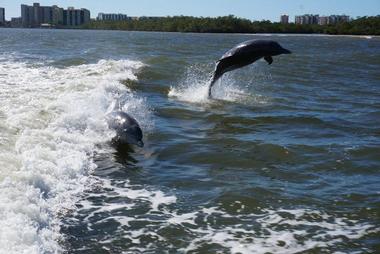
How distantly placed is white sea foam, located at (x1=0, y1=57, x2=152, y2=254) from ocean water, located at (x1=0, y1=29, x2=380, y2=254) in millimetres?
25

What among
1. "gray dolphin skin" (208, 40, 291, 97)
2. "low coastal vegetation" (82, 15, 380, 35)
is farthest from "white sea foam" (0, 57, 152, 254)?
"low coastal vegetation" (82, 15, 380, 35)

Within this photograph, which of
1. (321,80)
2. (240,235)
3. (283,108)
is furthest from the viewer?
(321,80)

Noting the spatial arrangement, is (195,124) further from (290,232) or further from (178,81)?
(178,81)

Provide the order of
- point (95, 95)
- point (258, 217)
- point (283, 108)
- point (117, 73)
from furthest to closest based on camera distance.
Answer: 1. point (117, 73)
2. point (283, 108)
3. point (95, 95)
4. point (258, 217)

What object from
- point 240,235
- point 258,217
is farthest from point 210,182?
point 240,235

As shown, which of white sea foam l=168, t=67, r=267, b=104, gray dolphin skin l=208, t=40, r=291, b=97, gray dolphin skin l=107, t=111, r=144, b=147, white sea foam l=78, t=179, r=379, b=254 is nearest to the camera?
white sea foam l=78, t=179, r=379, b=254

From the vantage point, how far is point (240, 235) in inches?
249

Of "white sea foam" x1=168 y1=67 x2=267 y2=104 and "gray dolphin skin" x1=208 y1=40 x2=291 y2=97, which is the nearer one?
"gray dolphin skin" x1=208 y1=40 x2=291 y2=97

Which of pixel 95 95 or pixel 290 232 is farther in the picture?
pixel 95 95

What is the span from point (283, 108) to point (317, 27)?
12989cm

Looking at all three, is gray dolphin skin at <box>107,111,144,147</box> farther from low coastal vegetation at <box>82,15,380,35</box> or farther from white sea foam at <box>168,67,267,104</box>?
low coastal vegetation at <box>82,15,380,35</box>

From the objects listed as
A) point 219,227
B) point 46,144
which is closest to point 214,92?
point 46,144

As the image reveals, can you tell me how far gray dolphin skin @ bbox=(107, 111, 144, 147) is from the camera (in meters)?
10.2

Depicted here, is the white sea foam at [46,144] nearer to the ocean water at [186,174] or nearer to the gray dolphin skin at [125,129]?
the ocean water at [186,174]
